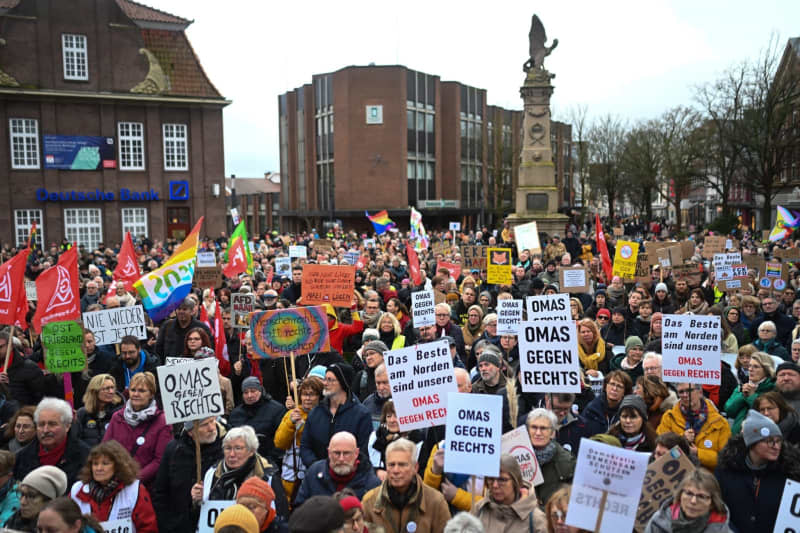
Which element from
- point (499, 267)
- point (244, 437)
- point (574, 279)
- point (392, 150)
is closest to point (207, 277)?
point (499, 267)

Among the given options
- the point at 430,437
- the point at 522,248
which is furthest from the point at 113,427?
the point at 522,248

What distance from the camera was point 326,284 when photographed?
35.9 ft

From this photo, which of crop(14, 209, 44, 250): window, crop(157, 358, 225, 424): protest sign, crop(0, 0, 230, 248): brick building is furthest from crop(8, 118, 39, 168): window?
crop(157, 358, 225, 424): protest sign

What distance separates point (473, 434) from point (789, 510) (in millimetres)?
2048

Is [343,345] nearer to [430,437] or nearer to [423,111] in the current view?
[430,437]

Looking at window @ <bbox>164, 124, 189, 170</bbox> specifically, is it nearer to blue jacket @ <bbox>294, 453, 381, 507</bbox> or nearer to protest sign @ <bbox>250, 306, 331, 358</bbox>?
protest sign @ <bbox>250, 306, 331, 358</bbox>

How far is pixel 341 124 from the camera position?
177ft

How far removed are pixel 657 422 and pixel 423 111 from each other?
51455 millimetres

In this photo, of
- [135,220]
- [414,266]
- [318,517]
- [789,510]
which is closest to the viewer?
[318,517]

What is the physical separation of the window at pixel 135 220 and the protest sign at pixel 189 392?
35399 mm

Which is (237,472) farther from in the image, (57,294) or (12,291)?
(12,291)

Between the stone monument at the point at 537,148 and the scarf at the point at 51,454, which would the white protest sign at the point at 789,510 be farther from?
the stone monument at the point at 537,148

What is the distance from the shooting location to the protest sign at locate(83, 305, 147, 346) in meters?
9.38

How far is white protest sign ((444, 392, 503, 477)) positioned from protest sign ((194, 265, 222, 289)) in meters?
11.0
